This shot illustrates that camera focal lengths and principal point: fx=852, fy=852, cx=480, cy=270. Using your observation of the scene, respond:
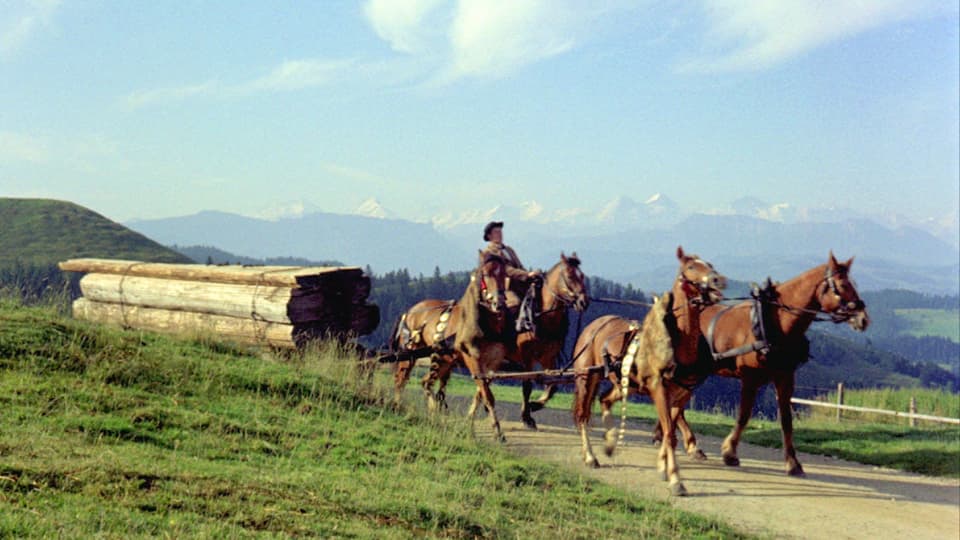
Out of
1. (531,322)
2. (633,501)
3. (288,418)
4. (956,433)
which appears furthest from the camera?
(956,433)

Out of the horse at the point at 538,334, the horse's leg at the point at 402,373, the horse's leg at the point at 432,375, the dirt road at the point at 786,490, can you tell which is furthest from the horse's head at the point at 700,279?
the horse's leg at the point at 402,373

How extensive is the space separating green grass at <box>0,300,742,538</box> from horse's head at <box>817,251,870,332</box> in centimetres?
379

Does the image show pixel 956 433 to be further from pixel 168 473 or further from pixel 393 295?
pixel 393 295

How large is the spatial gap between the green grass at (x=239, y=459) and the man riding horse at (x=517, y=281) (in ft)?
7.89

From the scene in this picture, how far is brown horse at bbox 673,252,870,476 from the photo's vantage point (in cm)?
1142

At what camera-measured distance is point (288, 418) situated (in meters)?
10.6

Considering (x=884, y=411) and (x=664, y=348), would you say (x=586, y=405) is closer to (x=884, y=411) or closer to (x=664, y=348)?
(x=664, y=348)

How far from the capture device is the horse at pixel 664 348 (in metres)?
10.1

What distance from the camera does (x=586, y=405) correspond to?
472 inches

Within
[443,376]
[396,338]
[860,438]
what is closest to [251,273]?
[396,338]

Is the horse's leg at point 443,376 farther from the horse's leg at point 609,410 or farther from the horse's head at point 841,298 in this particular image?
the horse's head at point 841,298

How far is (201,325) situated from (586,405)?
7.53 meters

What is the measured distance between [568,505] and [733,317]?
505cm

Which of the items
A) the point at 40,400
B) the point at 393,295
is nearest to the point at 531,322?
the point at 40,400
